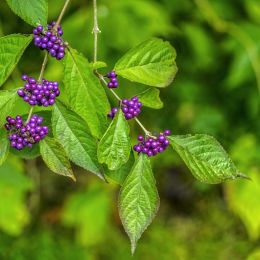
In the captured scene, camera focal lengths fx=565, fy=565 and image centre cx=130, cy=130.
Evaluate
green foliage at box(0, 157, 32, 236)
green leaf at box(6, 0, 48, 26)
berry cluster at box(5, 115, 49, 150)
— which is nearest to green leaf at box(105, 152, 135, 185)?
berry cluster at box(5, 115, 49, 150)

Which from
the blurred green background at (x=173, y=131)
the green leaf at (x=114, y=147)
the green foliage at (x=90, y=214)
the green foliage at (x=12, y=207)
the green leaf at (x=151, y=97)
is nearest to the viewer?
the green leaf at (x=114, y=147)

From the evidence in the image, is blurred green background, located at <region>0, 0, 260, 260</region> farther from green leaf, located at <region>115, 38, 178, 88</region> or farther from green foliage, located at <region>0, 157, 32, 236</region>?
green leaf, located at <region>115, 38, 178, 88</region>

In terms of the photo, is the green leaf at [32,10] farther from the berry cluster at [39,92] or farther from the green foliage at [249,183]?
the green foliage at [249,183]

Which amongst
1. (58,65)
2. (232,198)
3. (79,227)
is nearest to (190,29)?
(58,65)

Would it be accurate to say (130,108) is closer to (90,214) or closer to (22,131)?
(22,131)

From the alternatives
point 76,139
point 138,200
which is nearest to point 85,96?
point 76,139

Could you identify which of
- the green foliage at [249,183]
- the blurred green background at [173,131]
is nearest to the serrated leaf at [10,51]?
the blurred green background at [173,131]
